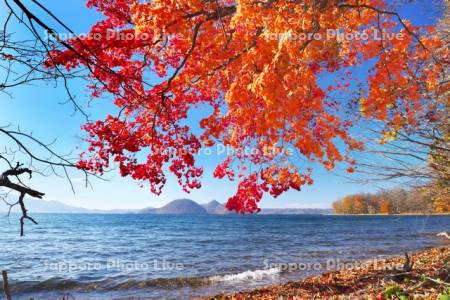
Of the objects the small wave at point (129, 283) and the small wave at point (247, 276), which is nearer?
the small wave at point (129, 283)

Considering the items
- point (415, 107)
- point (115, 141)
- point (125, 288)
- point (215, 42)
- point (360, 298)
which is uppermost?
point (215, 42)

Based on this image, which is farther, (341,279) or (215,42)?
(341,279)

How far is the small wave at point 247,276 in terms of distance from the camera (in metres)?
14.5

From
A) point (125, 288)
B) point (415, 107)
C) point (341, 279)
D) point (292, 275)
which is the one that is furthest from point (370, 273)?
point (125, 288)

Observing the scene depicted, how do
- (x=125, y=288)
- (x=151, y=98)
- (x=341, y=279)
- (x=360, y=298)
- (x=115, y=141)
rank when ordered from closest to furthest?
(x=360, y=298) < (x=151, y=98) < (x=115, y=141) < (x=341, y=279) < (x=125, y=288)

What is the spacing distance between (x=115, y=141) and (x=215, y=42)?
3224 millimetres

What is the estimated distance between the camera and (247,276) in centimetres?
1505

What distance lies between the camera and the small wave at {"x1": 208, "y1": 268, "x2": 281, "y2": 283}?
47.6ft

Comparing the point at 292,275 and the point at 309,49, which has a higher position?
the point at 309,49

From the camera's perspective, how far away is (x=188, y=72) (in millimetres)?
8367

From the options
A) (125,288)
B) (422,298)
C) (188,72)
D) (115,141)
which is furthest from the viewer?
(125,288)

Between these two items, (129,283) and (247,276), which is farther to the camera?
(247,276)

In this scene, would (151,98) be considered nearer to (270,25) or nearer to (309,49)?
(270,25)

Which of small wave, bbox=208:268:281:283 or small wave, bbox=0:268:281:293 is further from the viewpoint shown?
small wave, bbox=208:268:281:283
